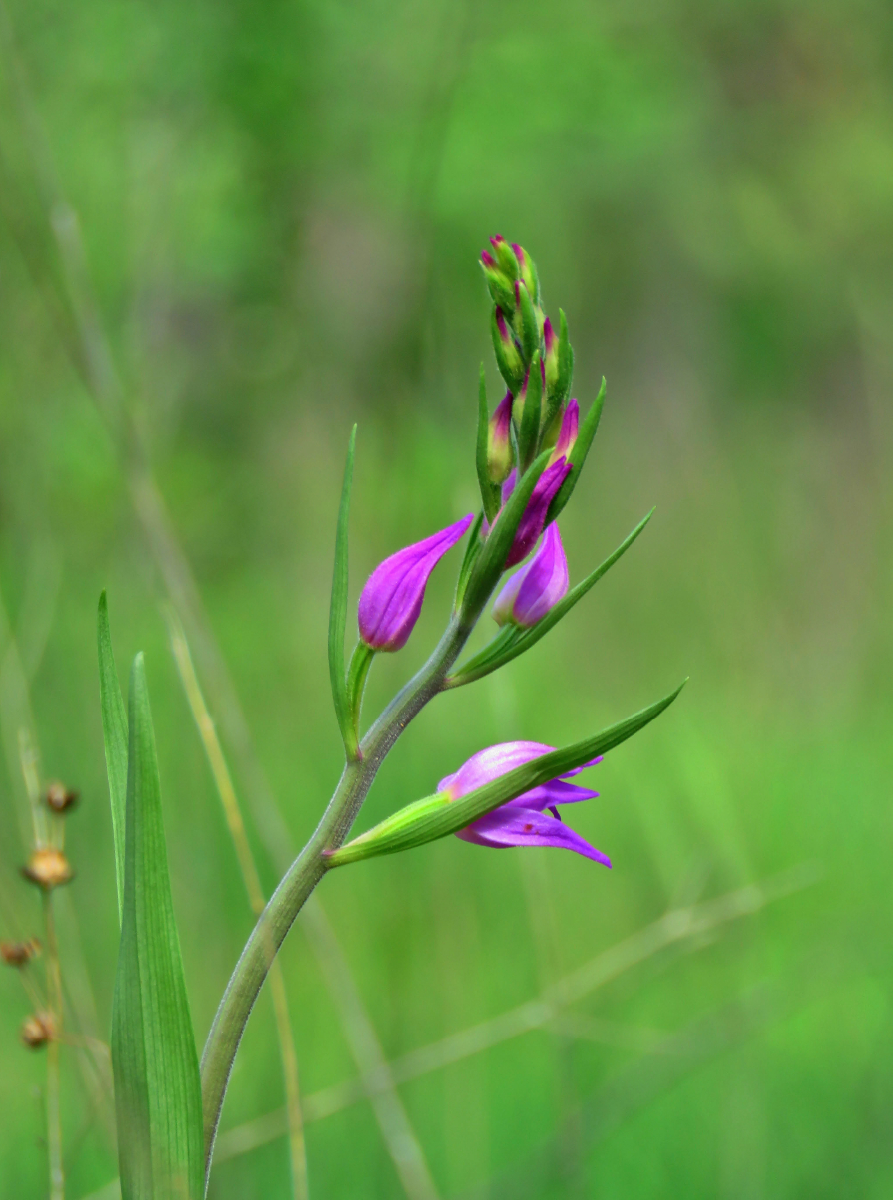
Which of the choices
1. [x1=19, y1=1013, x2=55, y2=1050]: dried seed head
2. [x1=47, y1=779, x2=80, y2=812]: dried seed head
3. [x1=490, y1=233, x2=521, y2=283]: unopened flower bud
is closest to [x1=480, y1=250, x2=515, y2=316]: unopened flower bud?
[x1=490, y1=233, x2=521, y2=283]: unopened flower bud

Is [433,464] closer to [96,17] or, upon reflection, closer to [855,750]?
[96,17]

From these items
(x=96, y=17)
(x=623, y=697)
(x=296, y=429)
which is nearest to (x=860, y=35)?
(x=296, y=429)

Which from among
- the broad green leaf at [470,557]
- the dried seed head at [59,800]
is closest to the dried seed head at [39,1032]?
the dried seed head at [59,800]

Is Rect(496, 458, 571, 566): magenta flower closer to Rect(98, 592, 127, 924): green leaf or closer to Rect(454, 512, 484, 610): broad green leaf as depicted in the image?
Rect(454, 512, 484, 610): broad green leaf

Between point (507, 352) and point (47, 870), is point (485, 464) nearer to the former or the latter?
point (507, 352)

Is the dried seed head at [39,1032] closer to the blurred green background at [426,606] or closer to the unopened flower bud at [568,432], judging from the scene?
the blurred green background at [426,606]

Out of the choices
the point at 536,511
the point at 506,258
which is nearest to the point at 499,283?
the point at 506,258
